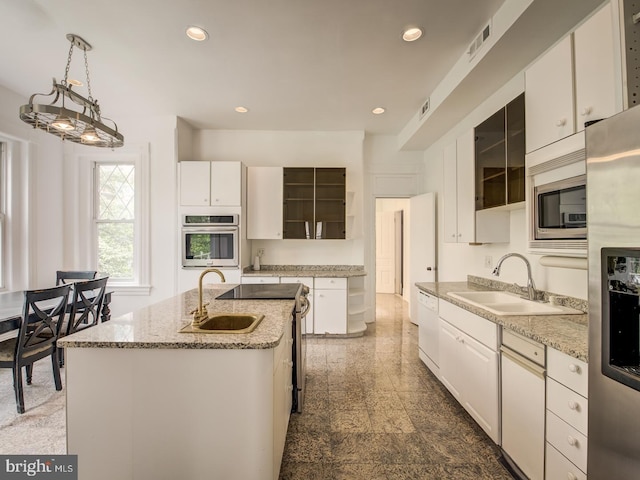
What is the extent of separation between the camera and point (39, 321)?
236cm

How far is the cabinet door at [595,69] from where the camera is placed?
1.28m

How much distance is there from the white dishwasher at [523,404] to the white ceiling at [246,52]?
2275mm

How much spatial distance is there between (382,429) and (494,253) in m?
1.96

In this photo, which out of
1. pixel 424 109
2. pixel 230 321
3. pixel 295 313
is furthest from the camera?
pixel 424 109

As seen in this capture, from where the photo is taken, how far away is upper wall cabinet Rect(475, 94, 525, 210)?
207 cm

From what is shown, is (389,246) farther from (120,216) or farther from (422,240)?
(120,216)

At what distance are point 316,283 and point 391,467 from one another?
2.44 m

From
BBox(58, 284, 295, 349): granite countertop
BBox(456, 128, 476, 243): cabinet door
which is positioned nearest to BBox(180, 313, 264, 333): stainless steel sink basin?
BBox(58, 284, 295, 349): granite countertop

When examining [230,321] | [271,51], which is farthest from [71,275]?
[271,51]

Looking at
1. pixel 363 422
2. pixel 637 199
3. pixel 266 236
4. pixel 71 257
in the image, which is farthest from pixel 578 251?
pixel 71 257

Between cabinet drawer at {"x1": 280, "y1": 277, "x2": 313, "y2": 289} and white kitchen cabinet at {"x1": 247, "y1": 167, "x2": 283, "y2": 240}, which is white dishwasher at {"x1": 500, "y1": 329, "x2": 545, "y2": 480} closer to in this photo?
cabinet drawer at {"x1": 280, "y1": 277, "x2": 313, "y2": 289}

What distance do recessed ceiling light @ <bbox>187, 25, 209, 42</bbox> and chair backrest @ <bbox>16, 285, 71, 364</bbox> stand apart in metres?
2.32

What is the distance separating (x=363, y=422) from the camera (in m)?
2.16

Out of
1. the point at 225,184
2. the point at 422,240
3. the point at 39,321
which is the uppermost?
the point at 225,184
